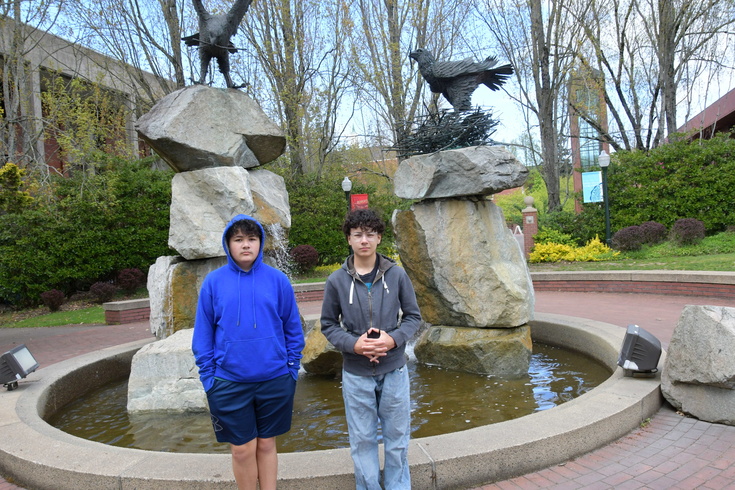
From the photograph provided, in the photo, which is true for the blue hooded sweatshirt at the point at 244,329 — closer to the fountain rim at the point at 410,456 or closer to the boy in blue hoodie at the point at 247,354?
the boy in blue hoodie at the point at 247,354

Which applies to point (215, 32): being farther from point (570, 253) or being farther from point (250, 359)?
point (570, 253)

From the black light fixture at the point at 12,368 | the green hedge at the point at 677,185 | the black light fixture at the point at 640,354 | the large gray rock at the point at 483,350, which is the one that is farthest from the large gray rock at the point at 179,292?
the green hedge at the point at 677,185

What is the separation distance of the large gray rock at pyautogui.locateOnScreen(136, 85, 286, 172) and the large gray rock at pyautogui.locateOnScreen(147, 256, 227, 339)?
42.0 inches

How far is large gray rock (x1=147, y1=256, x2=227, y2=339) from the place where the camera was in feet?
17.6

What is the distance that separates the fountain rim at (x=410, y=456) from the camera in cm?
282

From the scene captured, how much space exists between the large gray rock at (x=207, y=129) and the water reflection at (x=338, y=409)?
2.57 metres

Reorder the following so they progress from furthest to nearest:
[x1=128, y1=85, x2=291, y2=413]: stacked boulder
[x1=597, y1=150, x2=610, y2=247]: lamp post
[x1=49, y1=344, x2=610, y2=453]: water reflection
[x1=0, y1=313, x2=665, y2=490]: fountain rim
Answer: [x1=597, y1=150, x2=610, y2=247]: lamp post < [x1=128, y1=85, x2=291, y2=413]: stacked boulder < [x1=49, y1=344, x2=610, y2=453]: water reflection < [x1=0, y1=313, x2=665, y2=490]: fountain rim

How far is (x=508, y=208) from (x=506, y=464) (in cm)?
3554

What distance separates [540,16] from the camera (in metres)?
17.2

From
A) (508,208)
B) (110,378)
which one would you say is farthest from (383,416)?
(508,208)

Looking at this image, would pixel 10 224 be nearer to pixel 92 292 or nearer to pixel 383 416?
pixel 92 292

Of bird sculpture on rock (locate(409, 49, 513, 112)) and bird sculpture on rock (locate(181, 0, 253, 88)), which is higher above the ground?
bird sculpture on rock (locate(181, 0, 253, 88))

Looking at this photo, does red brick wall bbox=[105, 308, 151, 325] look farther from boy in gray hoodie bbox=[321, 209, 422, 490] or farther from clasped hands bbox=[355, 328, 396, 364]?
clasped hands bbox=[355, 328, 396, 364]

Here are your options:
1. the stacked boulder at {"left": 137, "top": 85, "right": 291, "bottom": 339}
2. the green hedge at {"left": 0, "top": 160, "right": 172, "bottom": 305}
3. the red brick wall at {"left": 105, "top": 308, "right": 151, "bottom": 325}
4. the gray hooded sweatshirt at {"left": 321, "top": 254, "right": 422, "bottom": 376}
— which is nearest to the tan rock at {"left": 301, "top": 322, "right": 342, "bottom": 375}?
the stacked boulder at {"left": 137, "top": 85, "right": 291, "bottom": 339}
